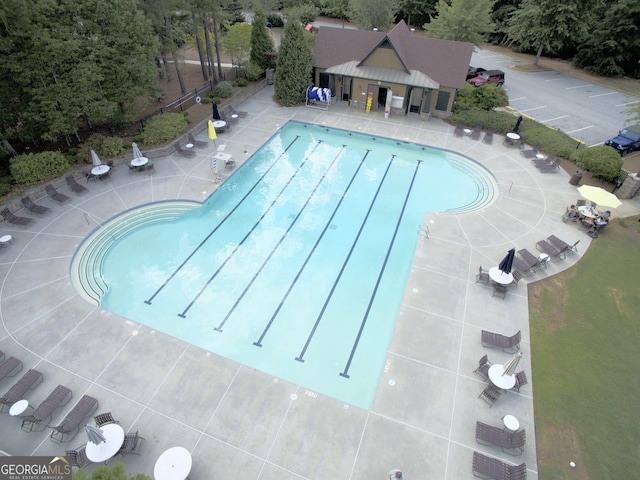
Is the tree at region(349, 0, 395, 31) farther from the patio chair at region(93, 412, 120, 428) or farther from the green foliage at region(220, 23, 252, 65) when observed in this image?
the patio chair at region(93, 412, 120, 428)

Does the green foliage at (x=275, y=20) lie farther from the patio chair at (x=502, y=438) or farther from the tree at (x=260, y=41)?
the patio chair at (x=502, y=438)

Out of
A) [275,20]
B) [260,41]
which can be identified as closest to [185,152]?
[260,41]

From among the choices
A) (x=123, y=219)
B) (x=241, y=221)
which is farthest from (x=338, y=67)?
(x=123, y=219)

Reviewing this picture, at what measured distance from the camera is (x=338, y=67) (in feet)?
93.6

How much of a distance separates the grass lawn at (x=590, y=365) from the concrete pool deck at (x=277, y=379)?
23.2 inches

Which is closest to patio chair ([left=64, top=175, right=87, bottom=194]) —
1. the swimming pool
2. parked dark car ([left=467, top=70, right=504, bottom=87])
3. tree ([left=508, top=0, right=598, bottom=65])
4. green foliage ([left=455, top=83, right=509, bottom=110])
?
the swimming pool

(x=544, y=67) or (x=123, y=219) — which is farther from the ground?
(x=544, y=67)

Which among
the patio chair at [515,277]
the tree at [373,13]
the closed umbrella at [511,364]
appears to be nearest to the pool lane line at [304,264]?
the closed umbrella at [511,364]

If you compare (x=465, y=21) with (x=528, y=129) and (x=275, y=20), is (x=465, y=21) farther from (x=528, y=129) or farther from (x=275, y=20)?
(x=275, y=20)

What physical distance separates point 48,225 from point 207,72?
2157 centimetres

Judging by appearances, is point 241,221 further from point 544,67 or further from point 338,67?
point 544,67

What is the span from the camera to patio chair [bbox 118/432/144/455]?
10.4m

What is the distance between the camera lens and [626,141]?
2434 centimetres

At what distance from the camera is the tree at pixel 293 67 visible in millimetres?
26859
